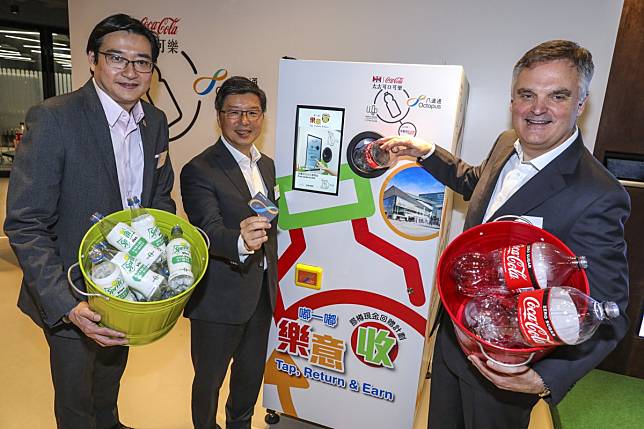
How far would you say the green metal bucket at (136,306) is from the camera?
1203 mm

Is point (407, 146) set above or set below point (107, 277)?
above

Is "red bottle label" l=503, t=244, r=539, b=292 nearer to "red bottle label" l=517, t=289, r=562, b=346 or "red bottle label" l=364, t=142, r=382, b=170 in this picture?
"red bottle label" l=517, t=289, r=562, b=346

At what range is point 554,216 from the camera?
48.1 inches

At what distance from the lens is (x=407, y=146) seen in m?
1.80

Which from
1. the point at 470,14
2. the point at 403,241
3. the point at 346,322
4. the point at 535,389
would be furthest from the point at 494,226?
the point at 470,14

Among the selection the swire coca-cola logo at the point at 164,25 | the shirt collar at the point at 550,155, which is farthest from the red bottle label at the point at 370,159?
the swire coca-cola logo at the point at 164,25

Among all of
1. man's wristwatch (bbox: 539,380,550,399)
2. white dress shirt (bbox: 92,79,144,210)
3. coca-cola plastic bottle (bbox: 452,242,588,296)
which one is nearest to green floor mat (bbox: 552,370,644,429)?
man's wristwatch (bbox: 539,380,550,399)

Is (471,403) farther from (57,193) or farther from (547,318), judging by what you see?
(57,193)

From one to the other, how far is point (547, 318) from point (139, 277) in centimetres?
107

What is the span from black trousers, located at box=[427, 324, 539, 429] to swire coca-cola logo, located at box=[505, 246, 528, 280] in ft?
1.60

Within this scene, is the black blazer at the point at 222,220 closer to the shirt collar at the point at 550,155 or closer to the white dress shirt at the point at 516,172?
the white dress shirt at the point at 516,172

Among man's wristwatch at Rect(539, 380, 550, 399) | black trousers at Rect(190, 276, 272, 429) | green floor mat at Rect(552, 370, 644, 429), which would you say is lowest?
green floor mat at Rect(552, 370, 644, 429)

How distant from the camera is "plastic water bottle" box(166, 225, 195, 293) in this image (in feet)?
4.19

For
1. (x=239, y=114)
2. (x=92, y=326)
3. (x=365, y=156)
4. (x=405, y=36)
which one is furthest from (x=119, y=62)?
(x=405, y=36)
